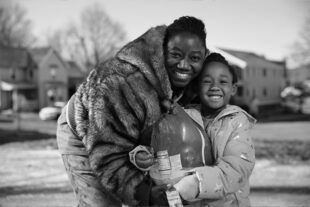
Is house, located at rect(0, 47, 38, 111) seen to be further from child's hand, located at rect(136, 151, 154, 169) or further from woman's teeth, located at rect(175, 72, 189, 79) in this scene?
child's hand, located at rect(136, 151, 154, 169)

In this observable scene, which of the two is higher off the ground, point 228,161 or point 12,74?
point 12,74

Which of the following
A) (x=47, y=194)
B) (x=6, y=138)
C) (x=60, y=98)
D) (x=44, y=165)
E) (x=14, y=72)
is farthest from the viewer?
(x=60, y=98)

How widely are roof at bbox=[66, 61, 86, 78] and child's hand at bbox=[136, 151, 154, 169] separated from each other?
3888cm

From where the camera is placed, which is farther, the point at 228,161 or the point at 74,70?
the point at 74,70

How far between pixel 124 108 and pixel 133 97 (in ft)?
0.22

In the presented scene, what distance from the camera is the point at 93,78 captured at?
2.07 m

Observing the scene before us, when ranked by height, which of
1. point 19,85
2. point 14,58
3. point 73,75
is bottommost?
point 19,85

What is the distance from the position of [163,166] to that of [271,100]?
38555 millimetres

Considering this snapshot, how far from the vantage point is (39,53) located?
32.9 m

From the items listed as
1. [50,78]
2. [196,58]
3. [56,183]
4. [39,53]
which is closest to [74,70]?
[50,78]

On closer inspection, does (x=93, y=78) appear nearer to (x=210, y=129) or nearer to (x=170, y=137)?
(x=170, y=137)

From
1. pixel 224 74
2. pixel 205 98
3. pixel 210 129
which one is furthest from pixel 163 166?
pixel 224 74

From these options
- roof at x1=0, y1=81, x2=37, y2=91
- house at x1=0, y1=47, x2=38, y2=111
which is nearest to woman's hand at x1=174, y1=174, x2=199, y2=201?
house at x1=0, y1=47, x2=38, y2=111

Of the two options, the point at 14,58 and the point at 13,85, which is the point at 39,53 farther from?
the point at 14,58
